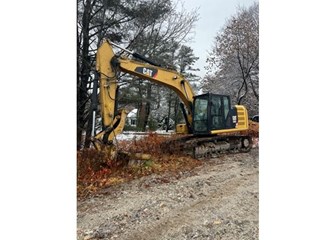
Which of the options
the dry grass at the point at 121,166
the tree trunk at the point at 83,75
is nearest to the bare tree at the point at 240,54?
the dry grass at the point at 121,166

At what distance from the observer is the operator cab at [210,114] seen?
3.01 metres

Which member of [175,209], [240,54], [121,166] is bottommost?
[175,209]

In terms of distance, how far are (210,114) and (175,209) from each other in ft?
5.93

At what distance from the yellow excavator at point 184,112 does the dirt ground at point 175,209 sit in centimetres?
33

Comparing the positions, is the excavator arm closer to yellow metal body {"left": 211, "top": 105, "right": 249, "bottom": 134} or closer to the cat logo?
the cat logo

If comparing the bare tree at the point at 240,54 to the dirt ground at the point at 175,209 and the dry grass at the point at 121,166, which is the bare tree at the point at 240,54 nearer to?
the dirt ground at the point at 175,209

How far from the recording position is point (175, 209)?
1904mm

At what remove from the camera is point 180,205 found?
6.38ft

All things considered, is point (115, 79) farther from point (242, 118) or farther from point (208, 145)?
point (208, 145)

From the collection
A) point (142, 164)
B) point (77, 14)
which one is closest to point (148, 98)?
point (142, 164)

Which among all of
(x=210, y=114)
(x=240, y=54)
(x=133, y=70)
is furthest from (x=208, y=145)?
(x=133, y=70)
